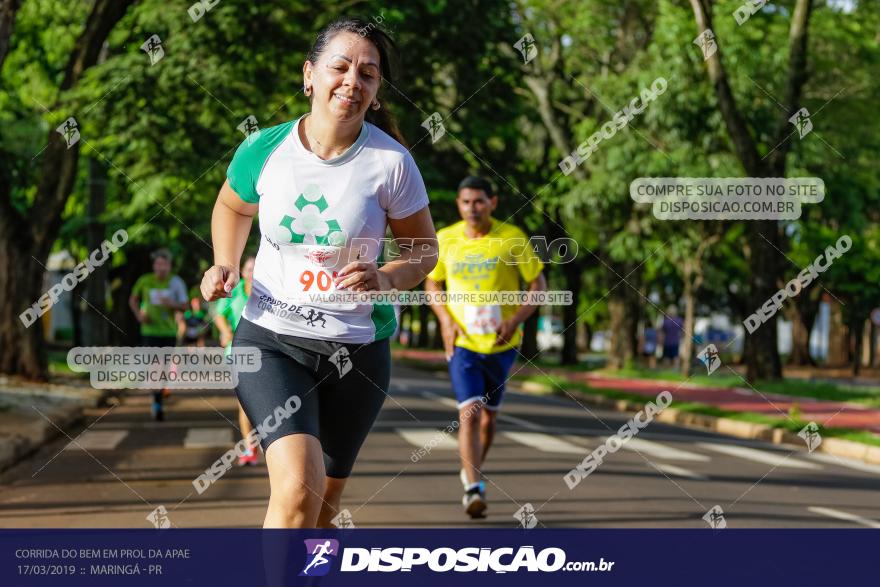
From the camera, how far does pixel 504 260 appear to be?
8781 mm

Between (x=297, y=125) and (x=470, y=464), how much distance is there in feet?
14.9

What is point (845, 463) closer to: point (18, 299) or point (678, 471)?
point (678, 471)

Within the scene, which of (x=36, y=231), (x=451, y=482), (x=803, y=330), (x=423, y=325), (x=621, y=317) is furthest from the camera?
(x=423, y=325)

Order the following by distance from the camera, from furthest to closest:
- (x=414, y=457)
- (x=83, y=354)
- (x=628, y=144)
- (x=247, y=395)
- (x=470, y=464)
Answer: (x=628, y=144) < (x=83, y=354) < (x=414, y=457) < (x=470, y=464) < (x=247, y=395)

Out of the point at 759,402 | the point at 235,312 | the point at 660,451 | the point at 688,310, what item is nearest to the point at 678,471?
the point at 660,451

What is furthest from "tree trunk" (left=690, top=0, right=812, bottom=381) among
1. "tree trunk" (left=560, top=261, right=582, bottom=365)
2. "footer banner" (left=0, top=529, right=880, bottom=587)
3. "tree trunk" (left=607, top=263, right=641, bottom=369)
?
"footer banner" (left=0, top=529, right=880, bottom=587)

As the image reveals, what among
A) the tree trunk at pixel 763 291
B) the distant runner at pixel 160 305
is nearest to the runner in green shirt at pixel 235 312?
the distant runner at pixel 160 305

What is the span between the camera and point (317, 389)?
Answer: 4410 millimetres

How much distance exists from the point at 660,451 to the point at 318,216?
1024 cm

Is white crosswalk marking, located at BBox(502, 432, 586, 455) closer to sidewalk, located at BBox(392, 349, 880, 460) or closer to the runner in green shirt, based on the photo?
sidewalk, located at BBox(392, 349, 880, 460)

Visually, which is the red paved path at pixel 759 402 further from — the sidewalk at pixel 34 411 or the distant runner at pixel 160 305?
the sidewalk at pixel 34 411

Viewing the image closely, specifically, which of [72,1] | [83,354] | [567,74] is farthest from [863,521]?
[567,74]

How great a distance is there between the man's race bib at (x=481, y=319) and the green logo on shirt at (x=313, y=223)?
14.8ft

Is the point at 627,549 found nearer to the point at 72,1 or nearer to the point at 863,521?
the point at 863,521
